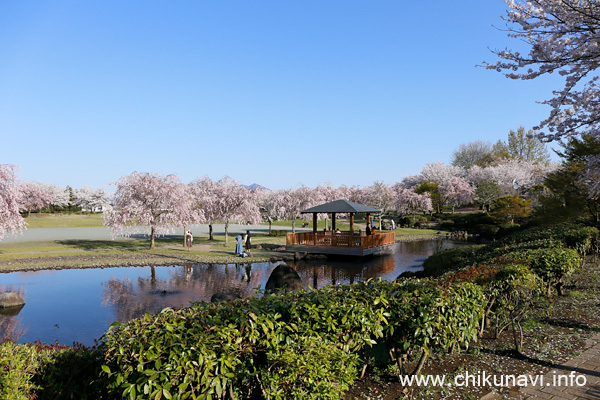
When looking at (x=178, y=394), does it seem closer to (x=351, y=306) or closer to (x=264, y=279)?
(x=351, y=306)

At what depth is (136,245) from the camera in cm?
2780

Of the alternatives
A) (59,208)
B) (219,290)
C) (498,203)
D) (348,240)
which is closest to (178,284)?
(219,290)

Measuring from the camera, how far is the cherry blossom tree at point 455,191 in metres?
58.8

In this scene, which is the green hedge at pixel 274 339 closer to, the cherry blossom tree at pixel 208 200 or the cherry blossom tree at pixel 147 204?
the cherry blossom tree at pixel 147 204

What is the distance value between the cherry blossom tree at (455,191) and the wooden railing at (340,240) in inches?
1429

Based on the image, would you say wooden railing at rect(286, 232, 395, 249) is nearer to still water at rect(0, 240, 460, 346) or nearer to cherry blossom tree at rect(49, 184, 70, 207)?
still water at rect(0, 240, 460, 346)

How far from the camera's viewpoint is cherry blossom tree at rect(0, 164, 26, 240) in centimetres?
2067

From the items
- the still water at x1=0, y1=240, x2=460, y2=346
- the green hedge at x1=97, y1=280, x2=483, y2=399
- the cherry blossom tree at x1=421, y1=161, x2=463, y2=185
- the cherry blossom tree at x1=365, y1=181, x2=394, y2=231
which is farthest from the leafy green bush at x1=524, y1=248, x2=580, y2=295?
the cherry blossom tree at x1=421, y1=161, x2=463, y2=185

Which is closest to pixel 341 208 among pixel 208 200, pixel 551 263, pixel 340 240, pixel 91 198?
pixel 340 240

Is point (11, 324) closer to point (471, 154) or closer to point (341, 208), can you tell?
point (341, 208)

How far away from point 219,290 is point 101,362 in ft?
36.7

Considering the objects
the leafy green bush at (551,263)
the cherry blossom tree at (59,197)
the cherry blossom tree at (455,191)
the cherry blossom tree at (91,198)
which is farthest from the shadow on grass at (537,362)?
the cherry blossom tree at (91,198)

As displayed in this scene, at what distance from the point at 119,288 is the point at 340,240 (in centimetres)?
1347

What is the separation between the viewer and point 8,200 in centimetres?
2114
